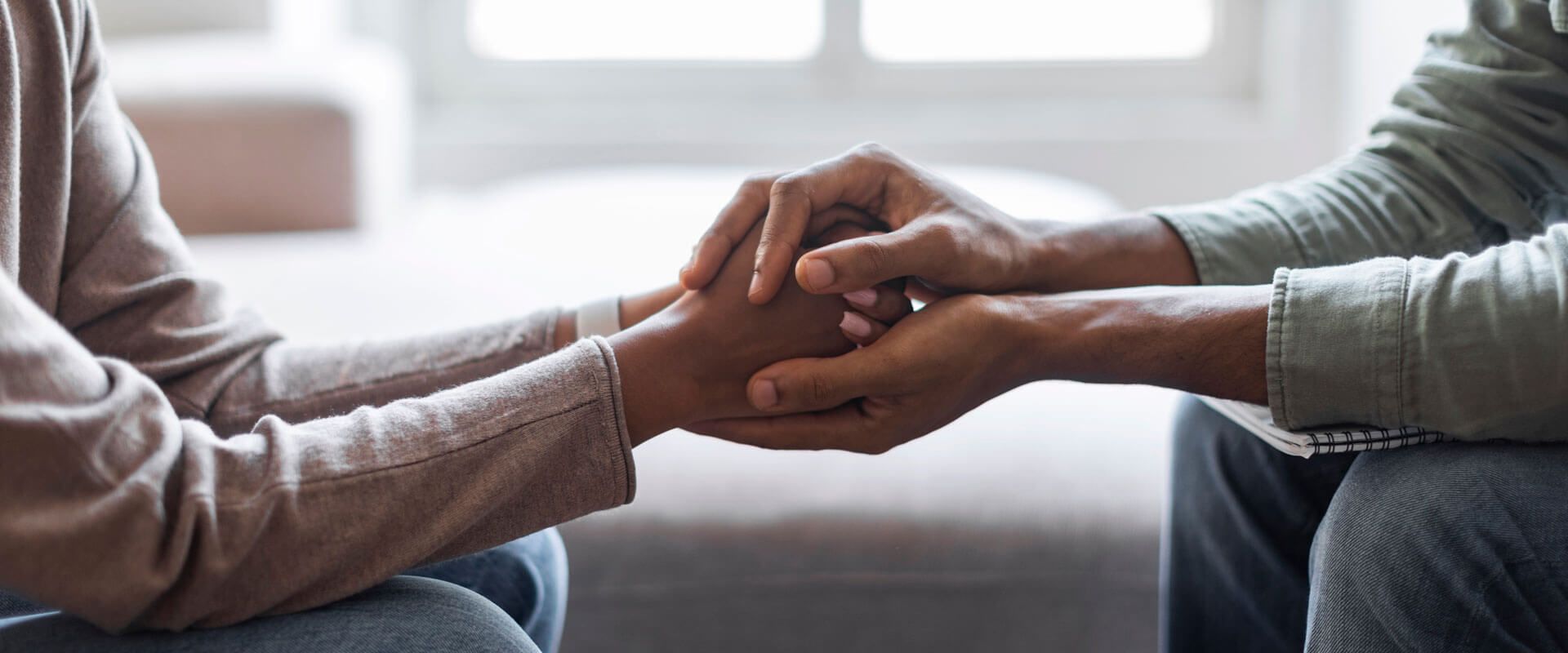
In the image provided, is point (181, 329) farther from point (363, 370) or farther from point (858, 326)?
point (858, 326)

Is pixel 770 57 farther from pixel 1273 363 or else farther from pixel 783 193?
pixel 1273 363

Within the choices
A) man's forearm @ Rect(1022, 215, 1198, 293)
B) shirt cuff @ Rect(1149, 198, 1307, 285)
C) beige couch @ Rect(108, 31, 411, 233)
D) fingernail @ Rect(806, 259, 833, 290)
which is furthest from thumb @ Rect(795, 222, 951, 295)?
beige couch @ Rect(108, 31, 411, 233)

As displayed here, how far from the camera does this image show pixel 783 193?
928 millimetres

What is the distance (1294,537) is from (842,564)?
0.33 metres

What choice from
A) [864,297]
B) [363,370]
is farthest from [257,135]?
[864,297]

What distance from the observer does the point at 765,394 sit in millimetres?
875

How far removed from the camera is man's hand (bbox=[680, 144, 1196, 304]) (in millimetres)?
881

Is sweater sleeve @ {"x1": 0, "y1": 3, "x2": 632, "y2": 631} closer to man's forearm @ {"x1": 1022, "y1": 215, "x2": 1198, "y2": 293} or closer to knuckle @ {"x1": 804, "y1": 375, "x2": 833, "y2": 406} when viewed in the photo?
knuckle @ {"x1": 804, "y1": 375, "x2": 833, "y2": 406}

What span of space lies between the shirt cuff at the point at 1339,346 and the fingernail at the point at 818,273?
28 cm

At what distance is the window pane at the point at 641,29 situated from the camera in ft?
8.74

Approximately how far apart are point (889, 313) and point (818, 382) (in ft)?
0.30

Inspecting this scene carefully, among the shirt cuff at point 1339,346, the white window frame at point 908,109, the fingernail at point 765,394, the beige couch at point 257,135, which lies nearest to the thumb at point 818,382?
the fingernail at point 765,394

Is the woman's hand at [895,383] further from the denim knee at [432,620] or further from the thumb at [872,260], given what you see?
the denim knee at [432,620]

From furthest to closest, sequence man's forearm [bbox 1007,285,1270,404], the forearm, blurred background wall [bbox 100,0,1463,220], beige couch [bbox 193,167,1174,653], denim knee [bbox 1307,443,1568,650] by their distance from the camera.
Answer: blurred background wall [bbox 100,0,1463,220] → beige couch [bbox 193,167,1174,653] → the forearm → man's forearm [bbox 1007,285,1270,404] → denim knee [bbox 1307,443,1568,650]
